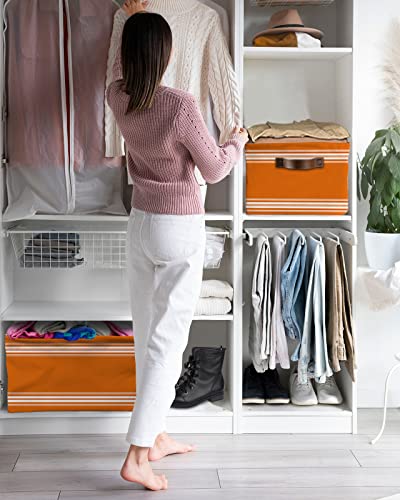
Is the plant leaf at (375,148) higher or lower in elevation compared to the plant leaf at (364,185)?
higher

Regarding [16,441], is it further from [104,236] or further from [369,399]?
[369,399]

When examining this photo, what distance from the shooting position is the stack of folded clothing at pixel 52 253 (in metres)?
3.25

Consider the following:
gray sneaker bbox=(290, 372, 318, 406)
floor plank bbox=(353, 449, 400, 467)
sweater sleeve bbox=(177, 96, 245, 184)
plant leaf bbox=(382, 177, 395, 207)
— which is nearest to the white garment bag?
sweater sleeve bbox=(177, 96, 245, 184)

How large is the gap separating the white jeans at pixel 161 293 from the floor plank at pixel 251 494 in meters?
0.18

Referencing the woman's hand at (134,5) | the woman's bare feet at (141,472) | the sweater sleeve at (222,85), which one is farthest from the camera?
the sweater sleeve at (222,85)

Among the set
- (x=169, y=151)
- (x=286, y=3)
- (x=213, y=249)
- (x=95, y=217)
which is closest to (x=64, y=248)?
(x=95, y=217)

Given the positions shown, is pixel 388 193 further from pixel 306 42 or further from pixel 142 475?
pixel 142 475

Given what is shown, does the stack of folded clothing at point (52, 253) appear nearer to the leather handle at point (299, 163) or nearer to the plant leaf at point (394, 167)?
the leather handle at point (299, 163)

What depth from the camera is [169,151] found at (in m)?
2.62

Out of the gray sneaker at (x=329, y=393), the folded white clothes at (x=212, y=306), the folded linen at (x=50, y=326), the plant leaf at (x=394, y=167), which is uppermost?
the plant leaf at (x=394, y=167)

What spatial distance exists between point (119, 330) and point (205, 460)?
0.67 meters

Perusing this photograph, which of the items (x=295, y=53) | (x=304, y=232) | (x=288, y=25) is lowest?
(x=304, y=232)

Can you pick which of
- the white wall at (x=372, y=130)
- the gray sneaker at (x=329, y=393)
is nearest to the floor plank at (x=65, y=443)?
the gray sneaker at (x=329, y=393)

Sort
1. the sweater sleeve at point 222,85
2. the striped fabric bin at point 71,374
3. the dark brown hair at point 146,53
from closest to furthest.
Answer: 1. the dark brown hair at point 146,53
2. the sweater sleeve at point 222,85
3. the striped fabric bin at point 71,374
